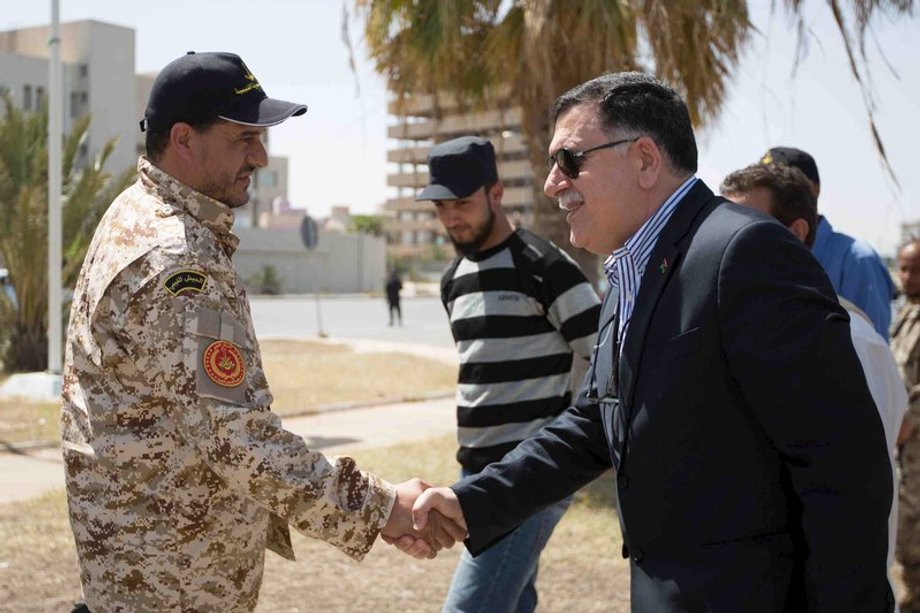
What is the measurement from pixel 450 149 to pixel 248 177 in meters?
1.41

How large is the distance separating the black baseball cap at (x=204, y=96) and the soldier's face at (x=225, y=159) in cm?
5

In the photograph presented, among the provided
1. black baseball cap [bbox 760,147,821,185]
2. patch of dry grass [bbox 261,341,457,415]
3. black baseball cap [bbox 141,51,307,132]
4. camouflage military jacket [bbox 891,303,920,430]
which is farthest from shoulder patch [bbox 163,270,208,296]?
patch of dry grass [bbox 261,341,457,415]

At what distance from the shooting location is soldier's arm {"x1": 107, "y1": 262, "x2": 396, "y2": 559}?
2.50 metres

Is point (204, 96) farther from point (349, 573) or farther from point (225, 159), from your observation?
point (349, 573)

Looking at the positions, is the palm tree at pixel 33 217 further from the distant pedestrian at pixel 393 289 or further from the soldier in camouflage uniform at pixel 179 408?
the distant pedestrian at pixel 393 289

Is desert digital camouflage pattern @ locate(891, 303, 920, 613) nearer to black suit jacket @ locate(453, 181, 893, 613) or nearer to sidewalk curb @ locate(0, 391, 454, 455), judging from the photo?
black suit jacket @ locate(453, 181, 893, 613)

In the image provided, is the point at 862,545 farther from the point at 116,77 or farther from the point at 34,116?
the point at 116,77

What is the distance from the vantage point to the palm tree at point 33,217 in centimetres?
1486

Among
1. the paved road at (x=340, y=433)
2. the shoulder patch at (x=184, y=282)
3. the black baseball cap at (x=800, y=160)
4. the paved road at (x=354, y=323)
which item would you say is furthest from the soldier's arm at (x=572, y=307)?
the paved road at (x=354, y=323)

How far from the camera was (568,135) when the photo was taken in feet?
7.88

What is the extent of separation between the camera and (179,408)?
8.31ft

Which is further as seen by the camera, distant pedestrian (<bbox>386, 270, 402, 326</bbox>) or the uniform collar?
distant pedestrian (<bbox>386, 270, 402, 326</bbox>)

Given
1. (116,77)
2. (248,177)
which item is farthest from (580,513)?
(116,77)

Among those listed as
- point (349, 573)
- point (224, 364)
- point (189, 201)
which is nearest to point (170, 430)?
point (224, 364)
